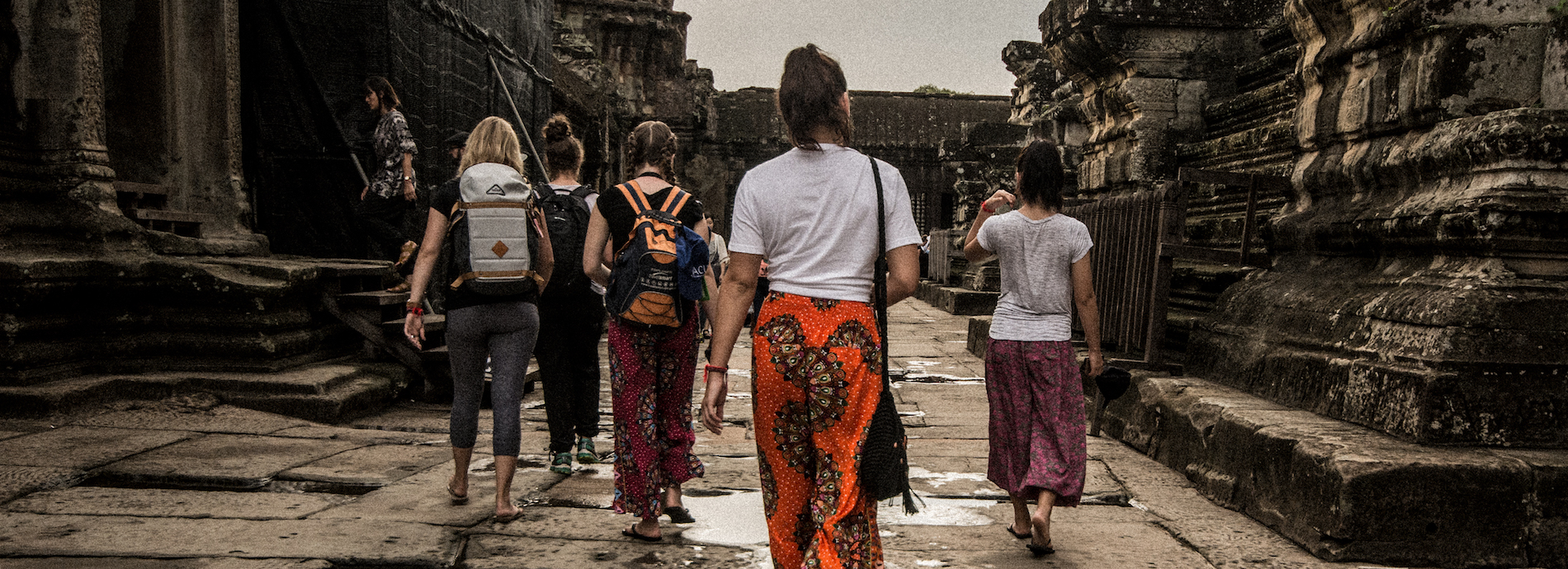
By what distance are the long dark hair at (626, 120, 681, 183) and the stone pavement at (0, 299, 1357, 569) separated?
54.6 inches

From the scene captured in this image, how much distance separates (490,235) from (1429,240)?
11.8 feet

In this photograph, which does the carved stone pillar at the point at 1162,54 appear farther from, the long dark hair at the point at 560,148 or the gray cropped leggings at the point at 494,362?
the gray cropped leggings at the point at 494,362

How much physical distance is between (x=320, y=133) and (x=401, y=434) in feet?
11.2

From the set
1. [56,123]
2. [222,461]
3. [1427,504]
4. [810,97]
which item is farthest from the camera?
[56,123]

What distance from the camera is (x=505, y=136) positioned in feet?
14.0

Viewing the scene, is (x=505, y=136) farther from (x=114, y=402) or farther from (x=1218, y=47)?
(x=1218, y=47)

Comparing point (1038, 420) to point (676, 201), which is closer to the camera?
point (1038, 420)

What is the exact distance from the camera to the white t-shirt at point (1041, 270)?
3.75 metres

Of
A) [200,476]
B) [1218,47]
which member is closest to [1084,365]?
[200,476]

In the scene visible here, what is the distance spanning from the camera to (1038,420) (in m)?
3.73

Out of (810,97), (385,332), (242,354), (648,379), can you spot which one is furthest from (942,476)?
(242,354)

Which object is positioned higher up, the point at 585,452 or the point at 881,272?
the point at 881,272

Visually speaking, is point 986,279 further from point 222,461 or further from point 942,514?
point 222,461

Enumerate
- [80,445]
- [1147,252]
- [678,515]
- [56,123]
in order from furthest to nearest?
[56,123] < [1147,252] < [80,445] < [678,515]
